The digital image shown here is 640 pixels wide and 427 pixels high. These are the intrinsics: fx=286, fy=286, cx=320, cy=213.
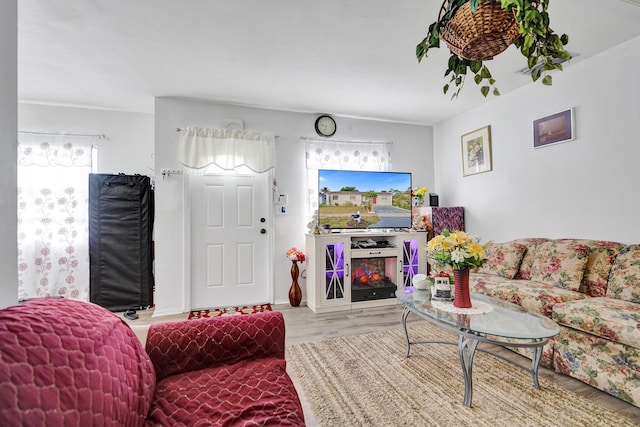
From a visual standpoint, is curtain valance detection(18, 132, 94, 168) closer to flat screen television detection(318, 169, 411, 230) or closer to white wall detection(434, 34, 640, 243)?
flat screen television detection(318, 169, 411, 230)

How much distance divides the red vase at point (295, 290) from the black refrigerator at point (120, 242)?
171cm

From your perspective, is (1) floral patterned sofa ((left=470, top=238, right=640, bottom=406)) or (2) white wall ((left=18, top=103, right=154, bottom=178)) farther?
(2) white wall ((left=18, top=103, right=154, bottom=178))

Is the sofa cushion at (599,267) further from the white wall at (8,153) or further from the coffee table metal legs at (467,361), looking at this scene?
the white wall at (8,153)

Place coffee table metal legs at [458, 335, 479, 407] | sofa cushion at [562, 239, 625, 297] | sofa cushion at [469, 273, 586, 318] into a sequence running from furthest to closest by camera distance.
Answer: sofa cushion at [562, 239, 625, 297]
sofa cushion at [469, 273, 586, 318]
coffee table metal legs at [458, 335, 479, 407]

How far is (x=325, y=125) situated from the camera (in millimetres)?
3936

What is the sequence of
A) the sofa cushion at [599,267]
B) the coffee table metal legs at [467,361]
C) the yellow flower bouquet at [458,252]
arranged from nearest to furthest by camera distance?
the coffee table metal legs at [467,361], the yellow flower bouquet at [458,252], the sofa cushion at [599,267]

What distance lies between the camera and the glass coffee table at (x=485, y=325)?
154 centimetres

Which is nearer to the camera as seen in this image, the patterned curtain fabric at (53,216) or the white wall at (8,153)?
the white wall at (8,153)

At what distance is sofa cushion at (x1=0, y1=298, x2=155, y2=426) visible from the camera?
25.1 inches

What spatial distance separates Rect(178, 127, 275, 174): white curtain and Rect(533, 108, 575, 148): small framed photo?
2.97 meters

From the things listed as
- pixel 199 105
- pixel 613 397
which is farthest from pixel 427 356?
pixel 199 105

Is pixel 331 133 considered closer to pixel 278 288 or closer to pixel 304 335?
pixel 278 288

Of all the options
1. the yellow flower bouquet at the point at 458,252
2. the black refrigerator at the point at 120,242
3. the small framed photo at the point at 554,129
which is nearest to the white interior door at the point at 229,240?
the black refrigerator at the point at 120,242

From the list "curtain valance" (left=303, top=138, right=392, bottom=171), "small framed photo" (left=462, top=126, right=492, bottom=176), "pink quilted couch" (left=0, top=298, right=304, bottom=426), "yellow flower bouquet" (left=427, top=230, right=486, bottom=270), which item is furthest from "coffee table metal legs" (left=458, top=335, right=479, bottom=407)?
"curtain valance" (left=303, top=138, right=392, bottom=171)
